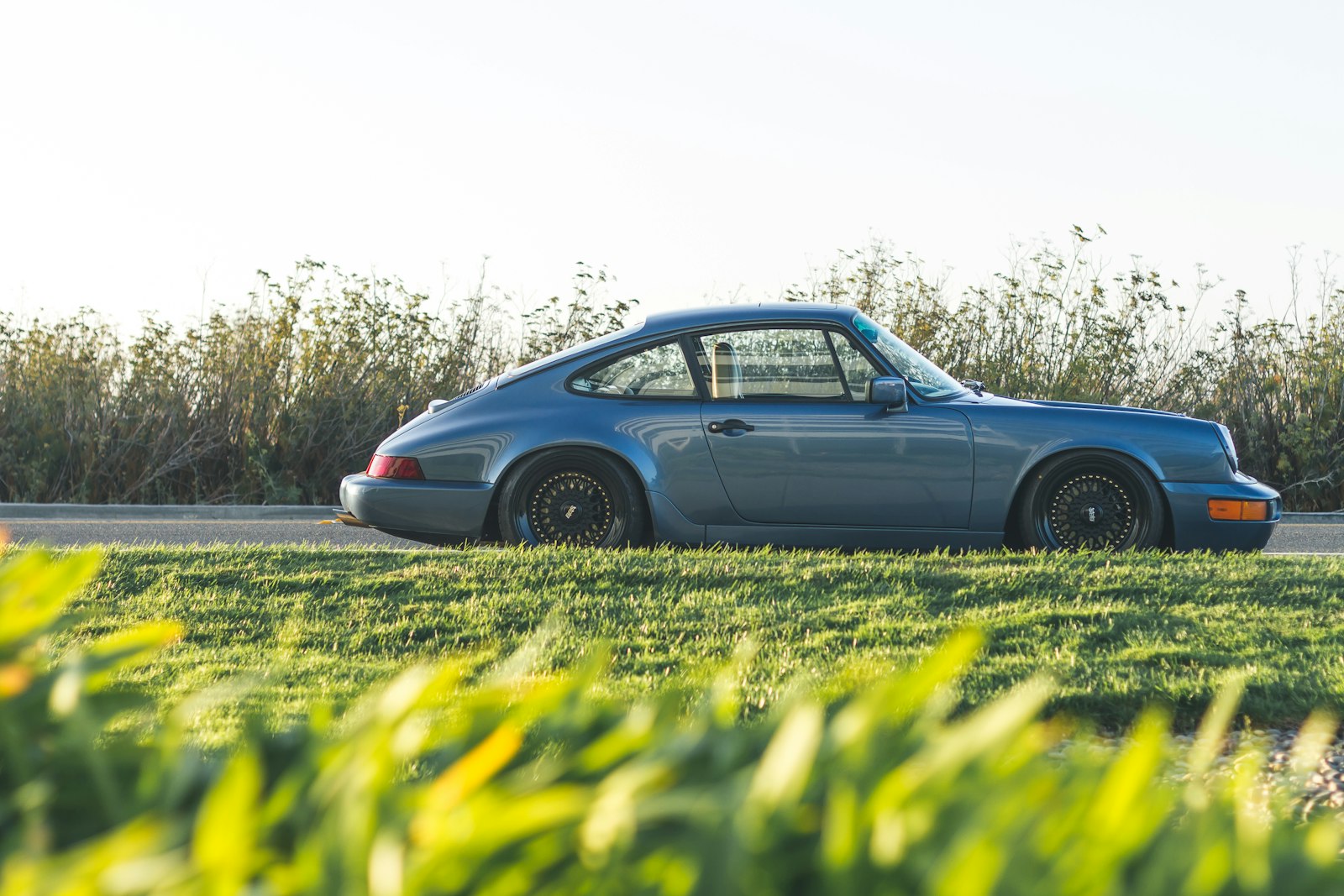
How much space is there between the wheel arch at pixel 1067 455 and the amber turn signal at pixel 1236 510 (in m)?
0.24

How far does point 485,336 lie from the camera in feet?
48.5

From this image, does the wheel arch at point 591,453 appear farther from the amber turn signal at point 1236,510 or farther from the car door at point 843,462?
the amber turn signal at point 1236,510

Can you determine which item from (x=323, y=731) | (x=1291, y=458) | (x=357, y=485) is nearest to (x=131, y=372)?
(x=357, y=485)

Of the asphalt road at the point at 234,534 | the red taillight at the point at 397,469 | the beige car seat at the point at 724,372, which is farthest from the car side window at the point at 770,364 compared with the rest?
the asphalt road at the point at 234,534

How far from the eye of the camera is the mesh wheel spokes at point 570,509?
7.46 m

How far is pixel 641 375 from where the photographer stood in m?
7.63

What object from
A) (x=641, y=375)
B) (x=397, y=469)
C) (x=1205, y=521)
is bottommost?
(x=1205, y=521)

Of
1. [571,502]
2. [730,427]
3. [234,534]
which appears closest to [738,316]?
[730,427]

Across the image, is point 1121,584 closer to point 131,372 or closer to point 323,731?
point 323,731

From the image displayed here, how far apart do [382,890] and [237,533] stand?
1003 cm

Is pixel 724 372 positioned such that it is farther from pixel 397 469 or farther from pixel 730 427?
pixel 397 469

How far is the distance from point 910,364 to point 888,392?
606 mm

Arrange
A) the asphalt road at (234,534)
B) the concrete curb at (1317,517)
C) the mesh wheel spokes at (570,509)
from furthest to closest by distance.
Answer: the concrete curb at (1317,517), the asphalt road at (234,534), the mesh wheel spokes at (570,509)

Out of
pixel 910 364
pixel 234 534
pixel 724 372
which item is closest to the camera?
pixel 724 372
